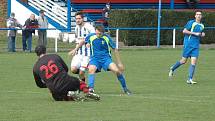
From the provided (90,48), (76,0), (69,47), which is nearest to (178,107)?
(90,48)

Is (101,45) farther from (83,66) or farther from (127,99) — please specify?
(127,99)

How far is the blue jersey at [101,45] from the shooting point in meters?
17.0

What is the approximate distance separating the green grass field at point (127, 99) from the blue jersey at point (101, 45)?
906 millimetres

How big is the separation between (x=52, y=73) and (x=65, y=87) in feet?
1.26

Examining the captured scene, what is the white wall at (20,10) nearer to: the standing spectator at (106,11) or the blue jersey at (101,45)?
the standing spectator at (106,11)

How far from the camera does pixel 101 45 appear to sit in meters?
17.1

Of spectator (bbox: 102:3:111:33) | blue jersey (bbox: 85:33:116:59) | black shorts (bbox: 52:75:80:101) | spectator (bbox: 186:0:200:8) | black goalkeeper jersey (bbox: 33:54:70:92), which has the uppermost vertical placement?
spectator (bbox: 186:0:200:8)

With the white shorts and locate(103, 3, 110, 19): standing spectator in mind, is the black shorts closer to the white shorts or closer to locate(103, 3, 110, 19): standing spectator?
the white shorts

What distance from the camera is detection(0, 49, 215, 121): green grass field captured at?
13.0 metres

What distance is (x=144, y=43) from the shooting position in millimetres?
39250

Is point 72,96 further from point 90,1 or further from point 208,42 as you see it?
point 90,1

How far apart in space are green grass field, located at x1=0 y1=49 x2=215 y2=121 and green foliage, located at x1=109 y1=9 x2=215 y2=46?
40.1 ft

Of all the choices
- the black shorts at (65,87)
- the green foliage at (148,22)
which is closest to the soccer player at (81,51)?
the black shorts at (65,87)

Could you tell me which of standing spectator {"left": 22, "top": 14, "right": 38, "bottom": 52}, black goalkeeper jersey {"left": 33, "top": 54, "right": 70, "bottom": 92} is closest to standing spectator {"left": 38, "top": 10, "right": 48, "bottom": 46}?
standing spectator {"left": 22, "top": 14, "right": 38, "bottom": 52}
